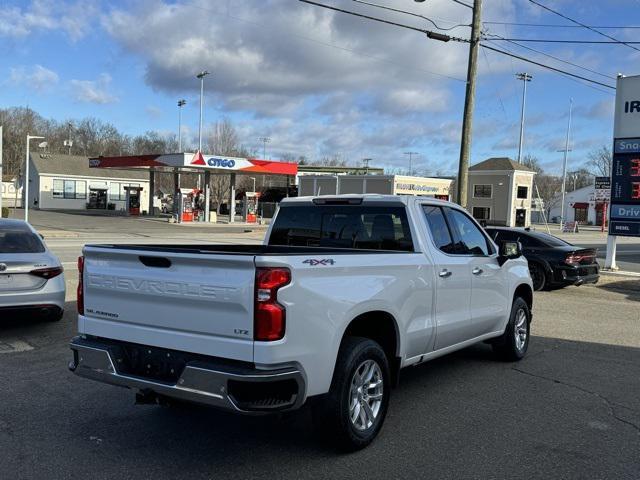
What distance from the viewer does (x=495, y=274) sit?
6.29 metres

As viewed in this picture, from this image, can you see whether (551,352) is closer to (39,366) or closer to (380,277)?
(380,277)

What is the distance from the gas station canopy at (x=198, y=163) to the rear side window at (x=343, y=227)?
1353 inches

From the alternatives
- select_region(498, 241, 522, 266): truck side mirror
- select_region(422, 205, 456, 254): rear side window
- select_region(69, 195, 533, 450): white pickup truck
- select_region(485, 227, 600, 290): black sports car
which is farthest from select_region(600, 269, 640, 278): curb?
select_region(69, 195, 533, 450): white pickup truck

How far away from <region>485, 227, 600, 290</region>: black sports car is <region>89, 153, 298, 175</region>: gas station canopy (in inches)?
1132

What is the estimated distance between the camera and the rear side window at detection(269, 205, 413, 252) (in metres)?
5.23

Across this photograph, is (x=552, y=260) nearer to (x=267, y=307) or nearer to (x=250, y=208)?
(x=267, y=307)

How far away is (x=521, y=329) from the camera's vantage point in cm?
716

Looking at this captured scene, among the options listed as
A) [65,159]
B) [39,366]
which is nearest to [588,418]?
[39,366]

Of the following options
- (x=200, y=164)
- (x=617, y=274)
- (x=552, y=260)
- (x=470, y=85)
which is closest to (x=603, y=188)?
(x=617, y=274)

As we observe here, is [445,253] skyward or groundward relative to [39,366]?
skyward

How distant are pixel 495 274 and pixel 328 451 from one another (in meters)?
3.03

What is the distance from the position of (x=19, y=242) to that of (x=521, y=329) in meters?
6.70

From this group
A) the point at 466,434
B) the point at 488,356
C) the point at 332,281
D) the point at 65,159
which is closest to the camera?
the point at 332,281

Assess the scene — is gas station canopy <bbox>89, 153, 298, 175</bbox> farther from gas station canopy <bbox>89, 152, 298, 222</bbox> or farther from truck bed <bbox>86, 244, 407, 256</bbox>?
truck bed <bbox>86, 244, 407, 256</bbox>
